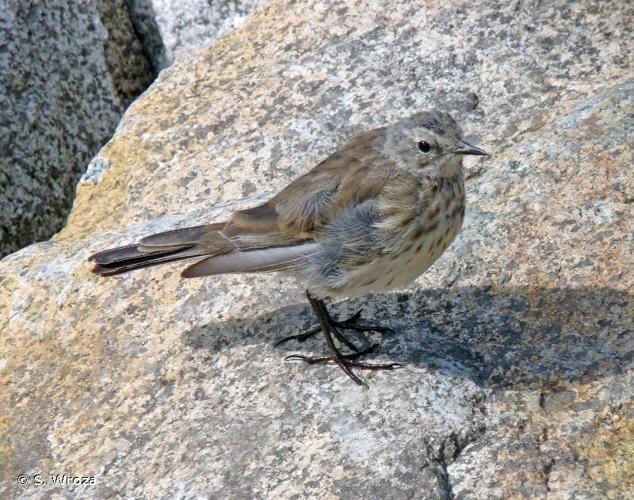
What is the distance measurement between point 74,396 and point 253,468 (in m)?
1.20

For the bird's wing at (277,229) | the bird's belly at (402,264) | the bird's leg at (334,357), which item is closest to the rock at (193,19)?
the bird's wing at (277,229)

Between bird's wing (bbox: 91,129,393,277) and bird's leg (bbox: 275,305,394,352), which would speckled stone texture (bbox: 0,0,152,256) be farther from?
bird's leg (bbox: 275,305,394,352)

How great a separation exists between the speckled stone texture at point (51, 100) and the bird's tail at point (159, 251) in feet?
5.64

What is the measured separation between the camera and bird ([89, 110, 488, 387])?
4645 millimetres

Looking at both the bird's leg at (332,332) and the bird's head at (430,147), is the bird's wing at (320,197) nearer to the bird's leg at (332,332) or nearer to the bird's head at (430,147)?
the bird's head at (430,147)

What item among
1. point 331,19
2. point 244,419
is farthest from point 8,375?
point 331,19

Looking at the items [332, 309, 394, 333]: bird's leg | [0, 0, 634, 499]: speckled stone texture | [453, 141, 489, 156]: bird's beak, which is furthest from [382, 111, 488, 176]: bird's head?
[332, 309, 394, 333]: bird's leg

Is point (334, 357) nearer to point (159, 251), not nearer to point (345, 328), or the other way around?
point (345, 328)

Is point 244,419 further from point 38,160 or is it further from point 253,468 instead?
point 38,160

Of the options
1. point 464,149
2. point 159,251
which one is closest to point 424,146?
point 464,149

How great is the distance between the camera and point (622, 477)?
3812 mm

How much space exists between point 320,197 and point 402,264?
0.51 metres

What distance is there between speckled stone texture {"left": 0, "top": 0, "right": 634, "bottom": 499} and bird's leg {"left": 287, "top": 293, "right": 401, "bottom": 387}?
51 millimetres

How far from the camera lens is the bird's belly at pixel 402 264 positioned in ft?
15.2
